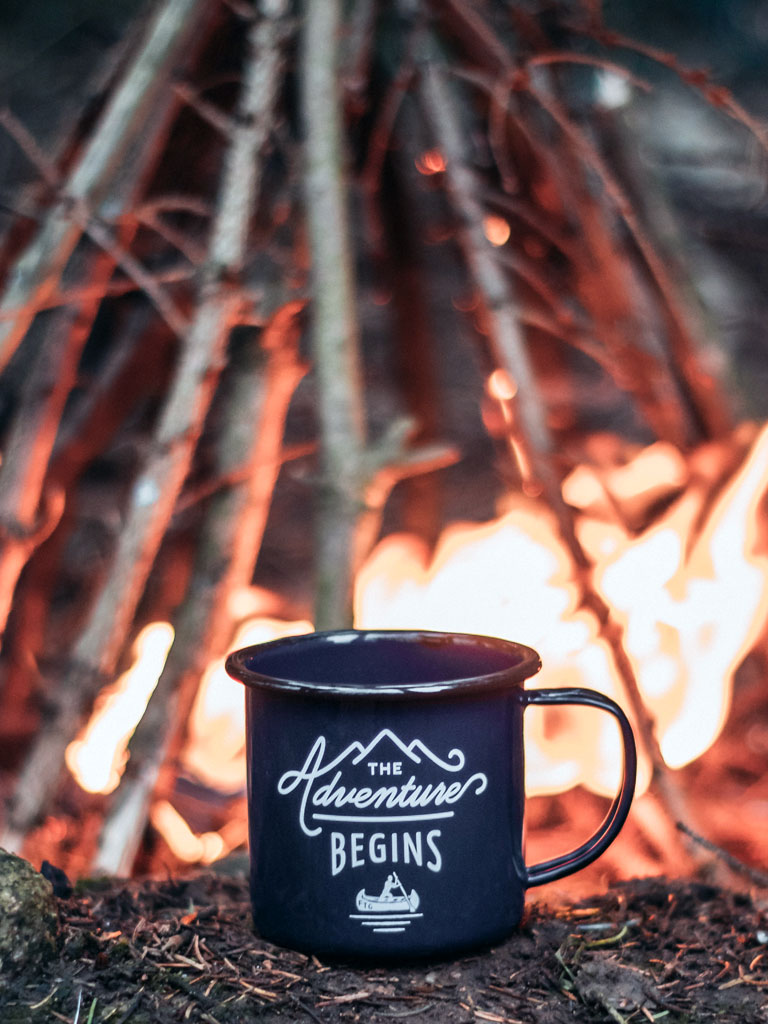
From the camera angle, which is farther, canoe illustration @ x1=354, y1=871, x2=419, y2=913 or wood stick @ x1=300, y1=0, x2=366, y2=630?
wood stick @ x1=300, y1=0, x2=366, y2=630

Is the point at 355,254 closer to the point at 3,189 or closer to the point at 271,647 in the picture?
the point at 3,189

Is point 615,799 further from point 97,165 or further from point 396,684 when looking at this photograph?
point 97,165

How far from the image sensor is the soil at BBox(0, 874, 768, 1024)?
0.74 metres

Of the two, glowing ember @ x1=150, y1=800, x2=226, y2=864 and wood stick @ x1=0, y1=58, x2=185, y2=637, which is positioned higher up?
wood stick @ x1=0, y1=58, x2=185, y2=637

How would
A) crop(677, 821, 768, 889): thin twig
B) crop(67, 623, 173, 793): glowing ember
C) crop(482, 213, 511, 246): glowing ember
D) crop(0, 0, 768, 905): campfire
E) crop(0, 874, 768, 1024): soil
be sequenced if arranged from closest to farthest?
Answer: crop(0, 874, 768, 1024): soil < crop(677, 821, 768, 889): thin twig < crop(0, 0, 768, 905): campfire < crop(67, 623, 173, 793): glowing ember < crop(482, 213, 511, 246): glowing ember

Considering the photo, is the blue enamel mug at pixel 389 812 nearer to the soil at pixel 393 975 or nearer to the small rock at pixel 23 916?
the soil at pixel 393 975

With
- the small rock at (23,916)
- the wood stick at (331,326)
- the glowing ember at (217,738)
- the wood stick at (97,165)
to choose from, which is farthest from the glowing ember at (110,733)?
the small rock at (23,916)

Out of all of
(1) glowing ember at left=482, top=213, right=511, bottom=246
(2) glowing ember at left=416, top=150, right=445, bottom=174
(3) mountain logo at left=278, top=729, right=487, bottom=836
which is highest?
(2) glowing ember at left=416, top=150, right=445, bottom=174

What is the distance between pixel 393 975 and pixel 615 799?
0.24 m

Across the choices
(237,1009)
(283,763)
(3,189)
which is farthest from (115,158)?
(237,1009)

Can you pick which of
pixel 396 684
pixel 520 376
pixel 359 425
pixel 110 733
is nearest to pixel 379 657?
pixel 396 684

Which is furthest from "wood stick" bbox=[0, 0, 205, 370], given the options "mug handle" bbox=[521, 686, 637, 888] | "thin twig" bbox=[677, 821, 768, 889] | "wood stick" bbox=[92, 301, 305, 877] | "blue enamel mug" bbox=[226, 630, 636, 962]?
"thin twig" bbox=[677, 821, 768, 889]

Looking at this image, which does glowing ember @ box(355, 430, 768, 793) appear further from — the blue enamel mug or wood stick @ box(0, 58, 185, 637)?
the blue enamel mug

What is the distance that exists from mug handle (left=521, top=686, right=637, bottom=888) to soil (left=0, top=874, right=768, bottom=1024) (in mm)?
62
